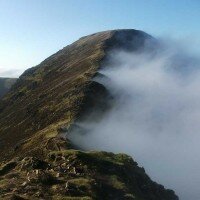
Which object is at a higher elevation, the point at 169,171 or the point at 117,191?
the point at 169,171

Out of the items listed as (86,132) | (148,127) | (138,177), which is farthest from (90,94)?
(138,177)

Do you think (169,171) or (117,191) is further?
(169,171)

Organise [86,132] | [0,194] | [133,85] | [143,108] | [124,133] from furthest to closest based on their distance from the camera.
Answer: [133,85], [143,108], [124,133], [86,132], [0,194]

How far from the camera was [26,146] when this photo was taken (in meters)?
91.6

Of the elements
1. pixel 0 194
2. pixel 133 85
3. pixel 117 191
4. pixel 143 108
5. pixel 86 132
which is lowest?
pixel 0 194

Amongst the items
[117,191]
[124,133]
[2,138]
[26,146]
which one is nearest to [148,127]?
[124,133]

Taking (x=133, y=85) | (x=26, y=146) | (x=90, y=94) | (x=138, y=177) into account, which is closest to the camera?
(x=138, y=177)

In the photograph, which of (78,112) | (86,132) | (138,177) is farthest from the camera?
(78,112)

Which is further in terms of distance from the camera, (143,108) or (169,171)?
(143,108)

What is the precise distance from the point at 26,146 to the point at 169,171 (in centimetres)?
7706

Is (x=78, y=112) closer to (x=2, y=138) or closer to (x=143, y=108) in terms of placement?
(x=2, y=138)

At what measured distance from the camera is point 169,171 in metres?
156

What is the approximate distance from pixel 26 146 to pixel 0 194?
47819 mm

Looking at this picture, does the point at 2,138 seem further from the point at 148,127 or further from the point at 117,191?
the point at 117,191
